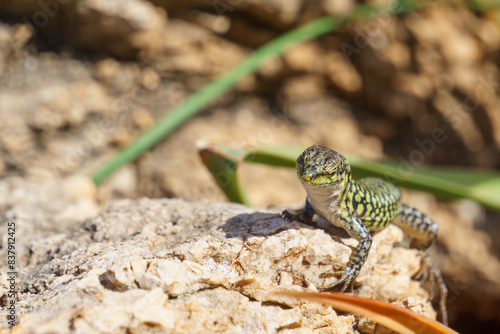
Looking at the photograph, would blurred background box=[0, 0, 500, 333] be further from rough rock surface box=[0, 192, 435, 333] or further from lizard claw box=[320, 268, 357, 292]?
lizard claw box=[320, 268, 357, 292]

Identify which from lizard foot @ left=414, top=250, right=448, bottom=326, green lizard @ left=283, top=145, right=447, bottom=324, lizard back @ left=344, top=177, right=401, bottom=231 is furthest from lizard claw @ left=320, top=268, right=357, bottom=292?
lizard foot @ left=414, top=250, right=448, bottom=326

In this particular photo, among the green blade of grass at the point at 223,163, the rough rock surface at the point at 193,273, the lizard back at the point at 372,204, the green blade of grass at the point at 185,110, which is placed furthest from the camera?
the green blade of grass at the point at 185,110

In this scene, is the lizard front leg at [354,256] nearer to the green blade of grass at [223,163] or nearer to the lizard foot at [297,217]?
the lizard foot at [297,217]

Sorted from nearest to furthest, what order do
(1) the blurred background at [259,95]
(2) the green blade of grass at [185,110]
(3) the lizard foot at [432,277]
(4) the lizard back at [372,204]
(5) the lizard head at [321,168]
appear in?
1. (5) the lizard head at [321,168]
2. (4) the lizard back at [372,204]
3. (3) the lizard foot at [432,277]
4. (2) the green blade of grass at [185,110]
5. (1) the blurred background at [259,95]

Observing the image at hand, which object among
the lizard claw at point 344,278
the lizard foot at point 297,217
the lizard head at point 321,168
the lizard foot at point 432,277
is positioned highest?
the lizard head at point 321,168

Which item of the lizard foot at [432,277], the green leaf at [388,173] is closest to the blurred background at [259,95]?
the green leaf at [388,173]

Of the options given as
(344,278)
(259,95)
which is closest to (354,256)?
(344,278)

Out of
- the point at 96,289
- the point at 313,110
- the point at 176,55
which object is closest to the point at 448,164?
the point at 313,110
